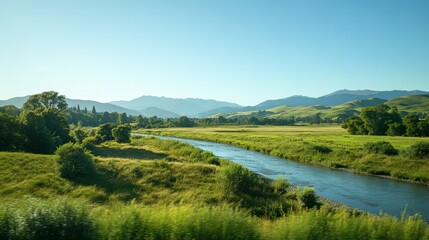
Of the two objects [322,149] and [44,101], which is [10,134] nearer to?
[322,149]

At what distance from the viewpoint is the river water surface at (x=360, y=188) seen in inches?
1236

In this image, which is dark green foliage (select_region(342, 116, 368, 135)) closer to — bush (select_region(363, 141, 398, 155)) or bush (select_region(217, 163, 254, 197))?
bush (select_region(363, 141, 398, 155))

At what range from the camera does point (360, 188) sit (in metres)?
39.2

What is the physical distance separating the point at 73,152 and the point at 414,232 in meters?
33.6

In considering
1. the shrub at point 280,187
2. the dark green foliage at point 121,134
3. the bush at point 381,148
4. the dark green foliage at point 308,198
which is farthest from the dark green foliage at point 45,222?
the dark green foliage at point 121,134

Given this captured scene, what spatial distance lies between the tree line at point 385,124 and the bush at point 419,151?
41.9 m

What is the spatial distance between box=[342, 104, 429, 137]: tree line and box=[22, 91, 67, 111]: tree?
98.2m

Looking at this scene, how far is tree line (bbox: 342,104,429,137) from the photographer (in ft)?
285

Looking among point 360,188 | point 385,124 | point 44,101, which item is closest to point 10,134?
point 360,188

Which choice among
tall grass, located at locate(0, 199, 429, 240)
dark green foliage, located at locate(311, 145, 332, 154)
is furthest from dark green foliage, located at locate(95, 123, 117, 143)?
tall grass, located at locate(0, 199, 429, 240)

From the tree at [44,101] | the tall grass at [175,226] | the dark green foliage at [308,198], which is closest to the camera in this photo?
the tall grass at [175,226]

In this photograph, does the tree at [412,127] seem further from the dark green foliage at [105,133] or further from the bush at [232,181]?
the dark green foliage at [105,133]

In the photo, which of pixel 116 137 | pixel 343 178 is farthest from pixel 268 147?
pixel 116 137

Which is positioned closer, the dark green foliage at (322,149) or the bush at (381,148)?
the bush at (381,148)
